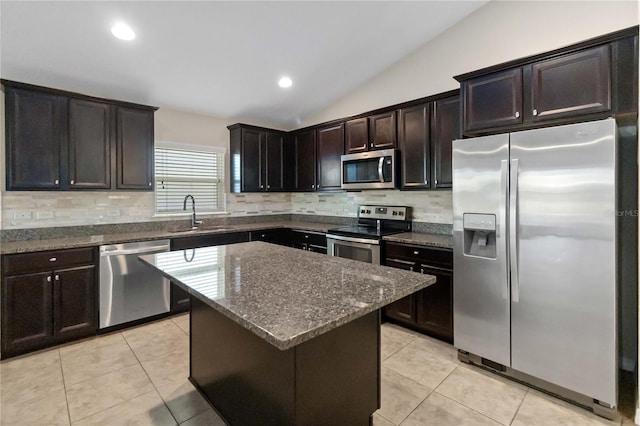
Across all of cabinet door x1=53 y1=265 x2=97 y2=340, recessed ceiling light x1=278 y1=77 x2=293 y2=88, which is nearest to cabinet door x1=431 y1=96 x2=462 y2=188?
recessed ceiling light x1=278 y1=77 x2=293 y2=88

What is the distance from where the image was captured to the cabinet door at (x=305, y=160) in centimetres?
469

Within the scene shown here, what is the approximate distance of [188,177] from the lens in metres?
4.33

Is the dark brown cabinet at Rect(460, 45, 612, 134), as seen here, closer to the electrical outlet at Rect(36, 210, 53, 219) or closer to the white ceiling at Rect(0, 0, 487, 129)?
the white ceiling at Rect(0, 0, 487, 129)

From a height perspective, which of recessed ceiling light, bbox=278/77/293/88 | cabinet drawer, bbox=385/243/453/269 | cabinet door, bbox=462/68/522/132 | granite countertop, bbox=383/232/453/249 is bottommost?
cabinet drawer, bbox=385/243/453/269

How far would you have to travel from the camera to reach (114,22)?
99.5 inches

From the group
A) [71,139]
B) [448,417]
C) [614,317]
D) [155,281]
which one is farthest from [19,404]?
[614,317]

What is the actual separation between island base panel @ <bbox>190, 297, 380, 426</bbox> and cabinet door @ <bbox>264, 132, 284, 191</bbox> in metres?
3.04

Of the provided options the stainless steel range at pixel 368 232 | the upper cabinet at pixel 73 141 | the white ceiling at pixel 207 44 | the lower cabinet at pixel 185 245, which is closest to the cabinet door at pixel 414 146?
the stainless steel range at pixel 368 232

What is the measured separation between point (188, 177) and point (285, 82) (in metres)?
1.87

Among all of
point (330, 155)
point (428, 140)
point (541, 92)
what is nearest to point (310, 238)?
point (330, 155)

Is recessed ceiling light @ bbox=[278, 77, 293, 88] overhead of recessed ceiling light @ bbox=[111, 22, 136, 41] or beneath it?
overhead

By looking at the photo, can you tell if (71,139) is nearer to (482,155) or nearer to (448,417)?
(482,155)

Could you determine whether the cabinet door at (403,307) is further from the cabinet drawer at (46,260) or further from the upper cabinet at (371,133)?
the cabinet drawer at (46,260)

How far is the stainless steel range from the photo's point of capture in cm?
344
